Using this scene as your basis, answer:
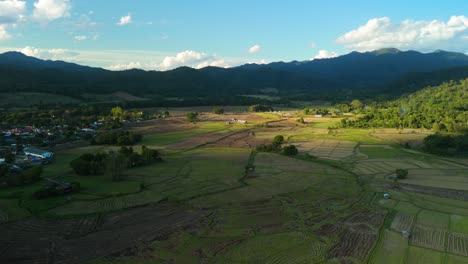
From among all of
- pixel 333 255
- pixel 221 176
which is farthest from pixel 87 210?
pixel 333 255

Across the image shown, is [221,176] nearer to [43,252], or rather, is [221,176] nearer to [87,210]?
[87,210]

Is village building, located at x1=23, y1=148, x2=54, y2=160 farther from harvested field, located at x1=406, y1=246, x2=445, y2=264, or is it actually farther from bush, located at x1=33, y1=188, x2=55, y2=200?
harvested field, located at x1=406, y1=246, x2=445, y2=264

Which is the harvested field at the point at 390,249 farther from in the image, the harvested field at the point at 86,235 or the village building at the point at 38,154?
the village building at the point at 38,154

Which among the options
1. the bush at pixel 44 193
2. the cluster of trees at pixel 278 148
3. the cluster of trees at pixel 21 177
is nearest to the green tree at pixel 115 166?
the bush at pixel 44 193

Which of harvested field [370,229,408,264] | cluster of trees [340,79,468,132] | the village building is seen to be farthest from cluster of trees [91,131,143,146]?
cluster of trees [340,79,468,132]

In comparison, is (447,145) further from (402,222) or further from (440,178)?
(402,222)
